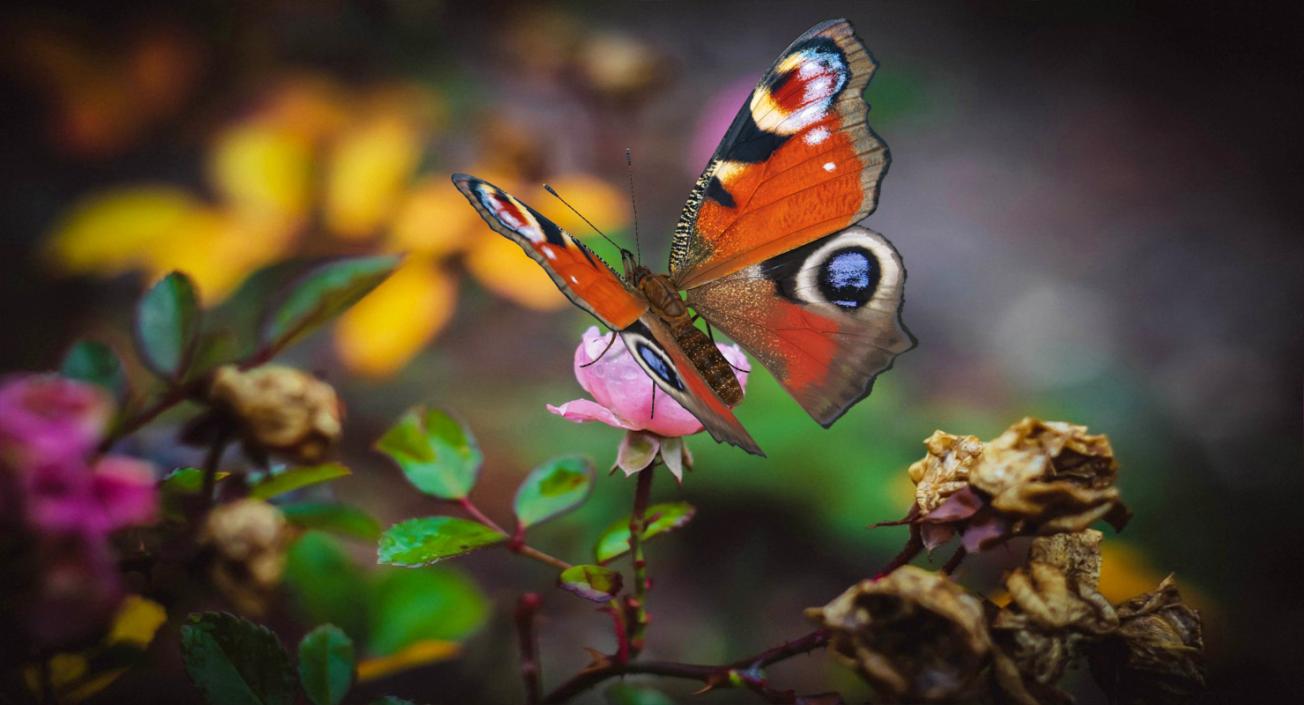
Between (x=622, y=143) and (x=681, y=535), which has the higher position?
(x=622, y=143)

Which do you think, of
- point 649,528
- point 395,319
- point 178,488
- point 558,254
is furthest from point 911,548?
point 395,319

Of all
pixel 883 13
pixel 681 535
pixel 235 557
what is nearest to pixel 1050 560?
pixel 235 557

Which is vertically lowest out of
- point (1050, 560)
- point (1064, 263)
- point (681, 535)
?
point (681, 535)

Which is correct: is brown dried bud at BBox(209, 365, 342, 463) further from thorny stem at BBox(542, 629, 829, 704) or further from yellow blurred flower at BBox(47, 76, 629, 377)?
yellow blurred flower at BBox(47, 76, 629, 377)

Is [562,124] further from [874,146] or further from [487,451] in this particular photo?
[874,146]

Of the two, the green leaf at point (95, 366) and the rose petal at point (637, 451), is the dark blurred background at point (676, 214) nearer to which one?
the green leaf at point (95, 366)

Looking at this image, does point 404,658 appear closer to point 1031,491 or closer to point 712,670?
point 712,670
